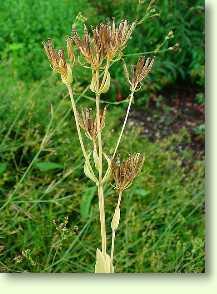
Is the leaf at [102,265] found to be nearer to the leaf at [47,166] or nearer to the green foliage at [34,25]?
the leaf at [47,166]

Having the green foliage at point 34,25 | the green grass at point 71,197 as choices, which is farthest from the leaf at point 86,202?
the green foliage at point 34,25

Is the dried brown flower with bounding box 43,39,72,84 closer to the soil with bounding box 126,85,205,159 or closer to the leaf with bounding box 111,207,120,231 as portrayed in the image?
the soil with bounding box 126,85,205,159

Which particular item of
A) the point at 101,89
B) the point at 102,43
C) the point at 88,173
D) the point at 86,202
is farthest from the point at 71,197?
the point at 102,43

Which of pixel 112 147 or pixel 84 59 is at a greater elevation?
pixel 84 59

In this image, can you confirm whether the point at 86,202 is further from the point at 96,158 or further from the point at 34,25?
the point at 34,25

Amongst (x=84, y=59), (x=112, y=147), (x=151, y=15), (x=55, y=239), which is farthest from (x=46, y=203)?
(x=151, y=15)
